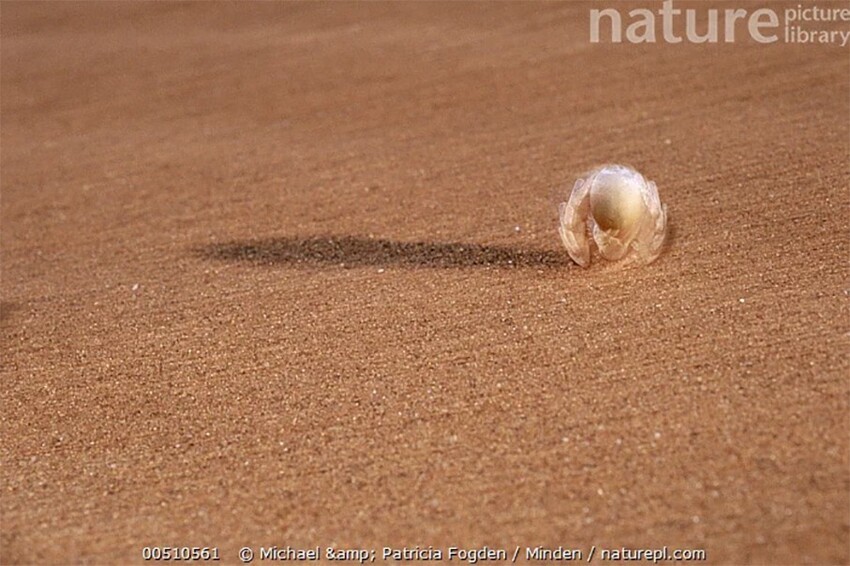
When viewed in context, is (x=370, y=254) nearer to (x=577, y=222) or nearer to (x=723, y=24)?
(x=577, y=222)

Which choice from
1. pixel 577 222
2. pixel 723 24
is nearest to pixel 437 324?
pixel 577 222

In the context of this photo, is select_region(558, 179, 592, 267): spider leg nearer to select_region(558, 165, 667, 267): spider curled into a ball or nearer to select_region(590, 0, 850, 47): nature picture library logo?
select_region(558, 165, 667, 267): spider curled into a ball

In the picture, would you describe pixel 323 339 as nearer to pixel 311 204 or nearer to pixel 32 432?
pixel 32 432

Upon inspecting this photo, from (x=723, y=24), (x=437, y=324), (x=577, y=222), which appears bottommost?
(x=437, y=324)

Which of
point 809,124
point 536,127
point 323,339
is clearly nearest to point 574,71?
point 536,127

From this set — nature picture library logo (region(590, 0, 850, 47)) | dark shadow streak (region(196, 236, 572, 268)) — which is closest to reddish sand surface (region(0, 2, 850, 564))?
dark shadow streak (region(196, 236, 572, 268))
